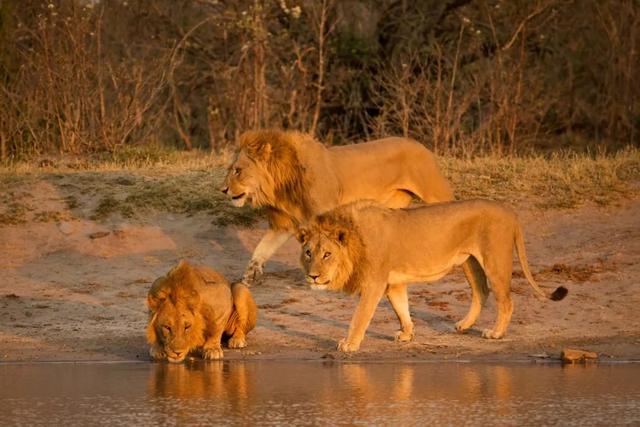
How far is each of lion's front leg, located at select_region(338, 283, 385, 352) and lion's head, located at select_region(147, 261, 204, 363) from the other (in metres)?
0.97

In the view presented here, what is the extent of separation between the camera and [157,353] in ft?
26.6

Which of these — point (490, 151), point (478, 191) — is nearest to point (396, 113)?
point (490, 151)

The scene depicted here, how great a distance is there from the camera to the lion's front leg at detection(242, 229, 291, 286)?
413 inches

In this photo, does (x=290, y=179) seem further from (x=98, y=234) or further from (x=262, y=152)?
(x=98, y=234)

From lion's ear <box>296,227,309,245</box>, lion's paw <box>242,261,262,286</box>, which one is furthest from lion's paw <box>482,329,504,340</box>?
lion's paw <box>242,261,262,286</box>

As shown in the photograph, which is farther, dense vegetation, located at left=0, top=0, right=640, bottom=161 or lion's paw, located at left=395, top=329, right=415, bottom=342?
dense vegetation, located at left=0, top=0, right=640, bottom=161

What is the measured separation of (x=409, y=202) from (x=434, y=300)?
4.78 feet

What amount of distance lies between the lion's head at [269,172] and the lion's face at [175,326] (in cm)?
266

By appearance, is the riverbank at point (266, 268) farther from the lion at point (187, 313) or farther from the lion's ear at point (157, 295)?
the lion's ear at point (157, 295)

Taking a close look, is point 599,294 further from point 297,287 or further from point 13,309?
point 13,309

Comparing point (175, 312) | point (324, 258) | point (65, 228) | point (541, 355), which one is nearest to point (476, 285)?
point (541, 355)

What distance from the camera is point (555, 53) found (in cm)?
2048

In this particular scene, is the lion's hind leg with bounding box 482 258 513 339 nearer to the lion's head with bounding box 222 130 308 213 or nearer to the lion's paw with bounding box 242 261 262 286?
the lion's head with bounding box 222 130 308 213

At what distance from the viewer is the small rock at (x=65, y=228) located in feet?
38.8
